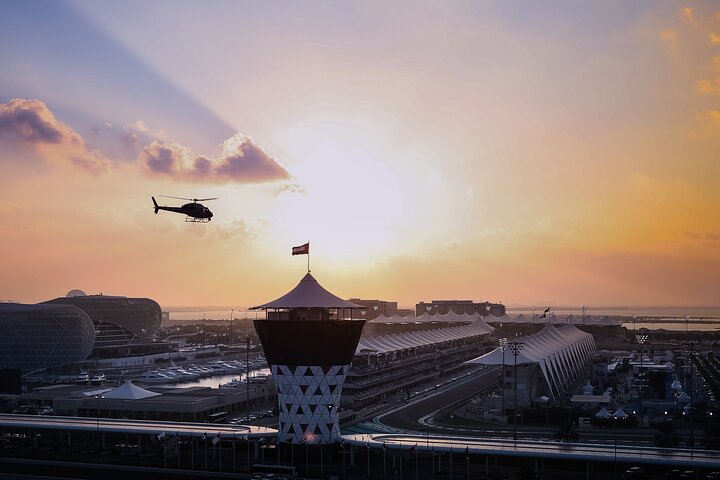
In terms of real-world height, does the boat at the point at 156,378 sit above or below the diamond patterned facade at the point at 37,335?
below

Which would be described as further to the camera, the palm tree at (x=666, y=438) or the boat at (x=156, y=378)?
the boat at (x=156, y=378)

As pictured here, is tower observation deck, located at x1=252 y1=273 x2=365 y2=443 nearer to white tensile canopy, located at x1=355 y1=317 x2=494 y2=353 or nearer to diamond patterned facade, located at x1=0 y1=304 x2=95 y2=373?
white tensile canopy, located at x1=355 y1=317 x2=494 y2=353

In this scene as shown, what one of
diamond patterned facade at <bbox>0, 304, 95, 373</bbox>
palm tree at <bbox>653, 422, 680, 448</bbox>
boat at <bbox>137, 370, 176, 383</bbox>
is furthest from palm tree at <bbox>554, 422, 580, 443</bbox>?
diamond patterned facade at <bbox>0, 304, 95, 373</bbox>

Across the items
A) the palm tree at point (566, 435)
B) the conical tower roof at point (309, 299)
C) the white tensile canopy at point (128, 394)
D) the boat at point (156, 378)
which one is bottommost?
the boat at point (156, 378)

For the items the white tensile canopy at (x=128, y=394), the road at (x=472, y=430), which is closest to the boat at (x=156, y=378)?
the white tensile canopy at (x=128, y=394)

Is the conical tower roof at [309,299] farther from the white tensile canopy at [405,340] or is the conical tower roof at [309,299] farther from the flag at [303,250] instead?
the white tensile canopy at [405,340]

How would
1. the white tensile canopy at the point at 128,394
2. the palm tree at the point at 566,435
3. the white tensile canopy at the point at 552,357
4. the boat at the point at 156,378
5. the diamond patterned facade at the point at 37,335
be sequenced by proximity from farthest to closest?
the diamond patterned facade at the point at 37,335
the boat at the point at 156,378
the white tensile canopy at the point at 552,357
the white tensile canopy at the point at 128,394
the palm tree at the point at 566,435

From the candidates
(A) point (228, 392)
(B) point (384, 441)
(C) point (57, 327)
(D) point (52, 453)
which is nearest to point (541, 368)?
(A) point (228, 392)
